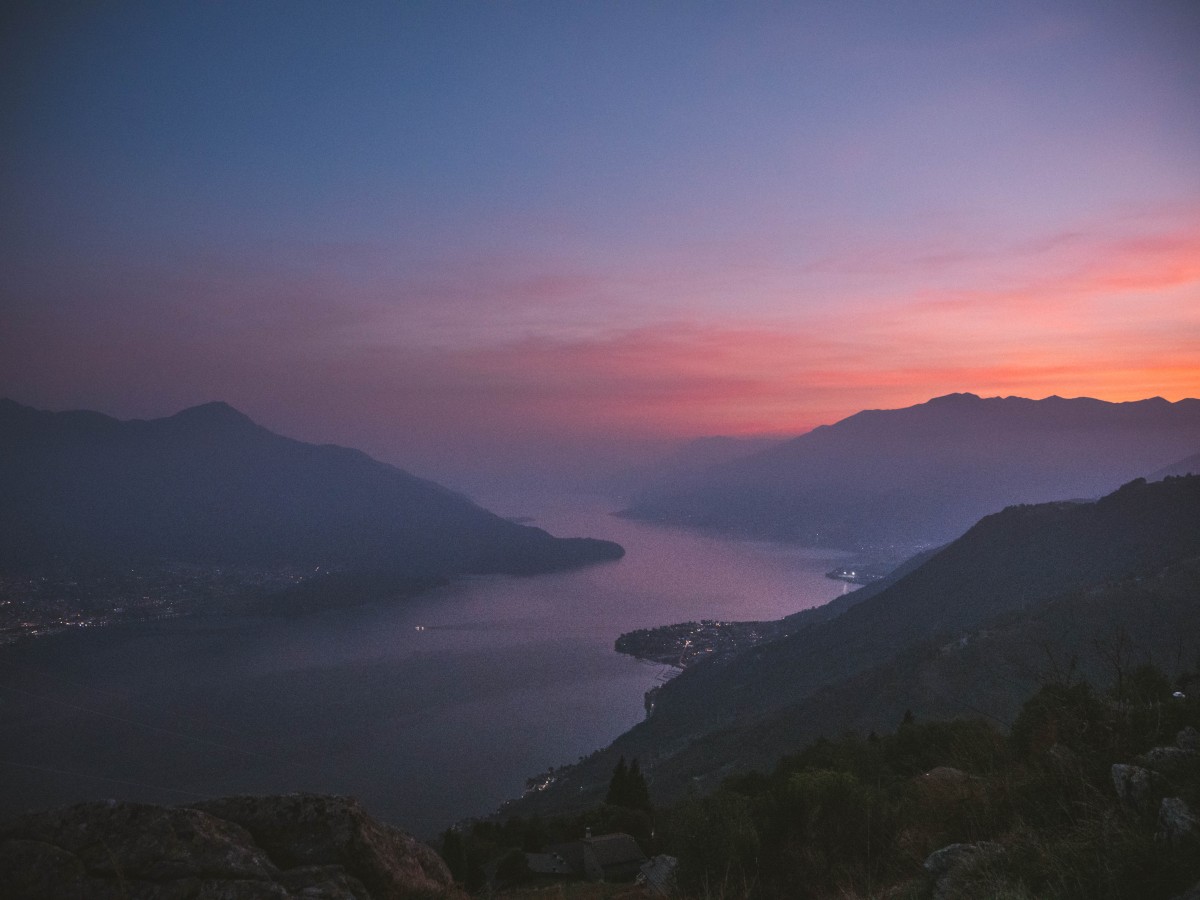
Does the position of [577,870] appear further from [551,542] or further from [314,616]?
[551,542]

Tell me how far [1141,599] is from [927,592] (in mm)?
22799

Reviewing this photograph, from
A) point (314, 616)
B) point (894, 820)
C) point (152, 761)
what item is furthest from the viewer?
point (314, 616)

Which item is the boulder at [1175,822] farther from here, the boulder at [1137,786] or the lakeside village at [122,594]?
the lakeside village at [122,594]

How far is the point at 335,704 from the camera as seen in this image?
5356 centimetres

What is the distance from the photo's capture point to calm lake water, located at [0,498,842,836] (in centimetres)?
3916

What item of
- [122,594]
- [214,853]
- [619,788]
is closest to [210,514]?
[122,594]

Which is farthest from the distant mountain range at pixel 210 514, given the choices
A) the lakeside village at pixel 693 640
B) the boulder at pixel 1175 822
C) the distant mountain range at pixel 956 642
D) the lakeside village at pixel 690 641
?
the boulder at pixel 1175 822

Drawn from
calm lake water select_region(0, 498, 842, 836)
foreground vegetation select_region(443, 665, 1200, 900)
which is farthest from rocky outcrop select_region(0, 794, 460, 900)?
calm lake water select_region(0, 498, 842, 836)

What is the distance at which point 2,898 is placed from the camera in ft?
8.18

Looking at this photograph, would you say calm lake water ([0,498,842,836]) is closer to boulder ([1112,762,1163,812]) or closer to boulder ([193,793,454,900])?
boulder ([193,793,454,900])

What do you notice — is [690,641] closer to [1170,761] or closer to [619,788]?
[619,788]

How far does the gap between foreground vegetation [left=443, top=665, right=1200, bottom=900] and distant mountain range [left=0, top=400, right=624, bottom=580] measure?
11681 centimetres

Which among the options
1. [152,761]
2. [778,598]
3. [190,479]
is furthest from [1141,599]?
[190,479]

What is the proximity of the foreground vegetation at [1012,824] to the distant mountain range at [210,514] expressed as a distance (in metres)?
117
